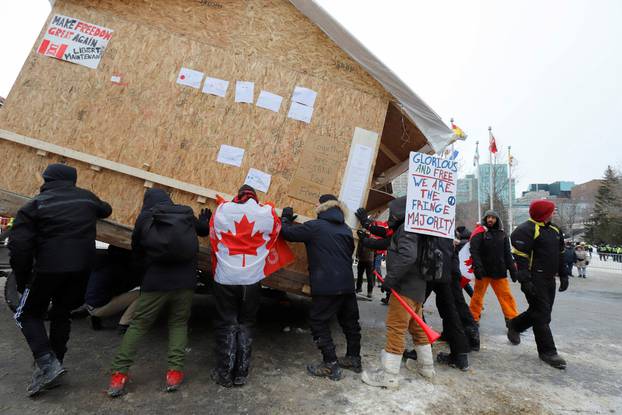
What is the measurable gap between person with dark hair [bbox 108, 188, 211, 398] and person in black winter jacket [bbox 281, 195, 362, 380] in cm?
109

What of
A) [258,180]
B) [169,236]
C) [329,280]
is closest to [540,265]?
[329,280]

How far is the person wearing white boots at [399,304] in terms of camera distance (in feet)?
12.3

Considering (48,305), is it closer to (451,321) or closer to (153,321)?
(153,321)

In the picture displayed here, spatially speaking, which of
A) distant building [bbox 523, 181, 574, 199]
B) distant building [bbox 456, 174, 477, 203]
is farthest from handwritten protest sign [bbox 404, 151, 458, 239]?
distant building [bbox 523, 181, 574, 199]

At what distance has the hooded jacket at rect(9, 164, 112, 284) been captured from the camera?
125 inches

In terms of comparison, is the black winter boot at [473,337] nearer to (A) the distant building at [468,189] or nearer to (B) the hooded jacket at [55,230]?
(B) the hooded jacket at [55,230]

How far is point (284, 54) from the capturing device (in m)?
4.77

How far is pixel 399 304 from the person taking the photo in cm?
385

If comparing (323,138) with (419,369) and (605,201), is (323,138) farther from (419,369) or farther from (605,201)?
(605,201)

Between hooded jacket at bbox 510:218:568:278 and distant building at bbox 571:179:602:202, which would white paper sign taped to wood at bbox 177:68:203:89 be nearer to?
hooded jacket at bbox 510:218:568:278

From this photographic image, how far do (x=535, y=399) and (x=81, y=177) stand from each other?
574cm

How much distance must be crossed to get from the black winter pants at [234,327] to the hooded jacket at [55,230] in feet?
4.59

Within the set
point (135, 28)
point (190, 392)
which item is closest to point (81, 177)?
point (135, 28)

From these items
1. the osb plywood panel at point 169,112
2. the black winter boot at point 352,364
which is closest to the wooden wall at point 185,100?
the osb plywood panel at point 169,112
